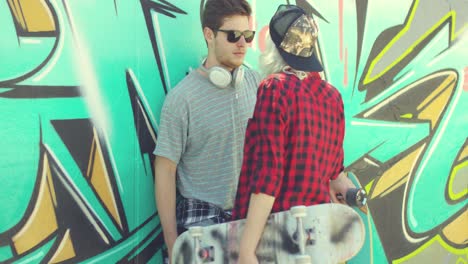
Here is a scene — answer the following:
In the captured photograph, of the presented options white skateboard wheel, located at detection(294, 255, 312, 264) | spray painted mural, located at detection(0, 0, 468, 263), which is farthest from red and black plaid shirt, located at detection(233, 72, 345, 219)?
spray painted mural, located at detection(0, 0, 468, 263)

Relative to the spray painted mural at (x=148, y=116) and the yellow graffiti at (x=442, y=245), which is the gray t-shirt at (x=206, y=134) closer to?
the spray painted mural at (x=148, y=116)

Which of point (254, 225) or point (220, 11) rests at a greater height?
point (220, 11)

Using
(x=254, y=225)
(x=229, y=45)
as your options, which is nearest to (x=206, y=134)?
(x=229, y=45)

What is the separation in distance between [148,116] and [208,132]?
37 cm

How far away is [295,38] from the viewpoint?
2912mm

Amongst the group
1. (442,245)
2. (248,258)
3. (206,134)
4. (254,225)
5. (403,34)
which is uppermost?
(403,34)

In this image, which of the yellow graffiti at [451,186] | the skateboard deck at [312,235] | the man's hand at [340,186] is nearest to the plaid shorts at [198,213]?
the man's hand at [340,186]

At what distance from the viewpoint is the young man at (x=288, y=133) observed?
271 centimetres

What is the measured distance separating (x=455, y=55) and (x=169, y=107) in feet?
7.64

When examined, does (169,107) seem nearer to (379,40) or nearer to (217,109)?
(217,109)

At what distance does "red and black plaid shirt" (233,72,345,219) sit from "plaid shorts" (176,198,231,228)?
58 cm

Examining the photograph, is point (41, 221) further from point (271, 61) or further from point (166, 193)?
point (271, 61)

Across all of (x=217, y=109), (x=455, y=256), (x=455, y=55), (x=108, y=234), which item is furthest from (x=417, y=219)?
(x=108, y=234)

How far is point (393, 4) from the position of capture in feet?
15.3
